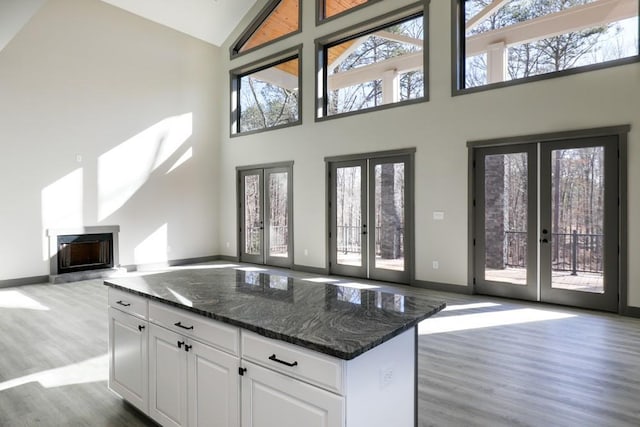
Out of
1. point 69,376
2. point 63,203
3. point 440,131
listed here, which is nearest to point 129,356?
point 69,376

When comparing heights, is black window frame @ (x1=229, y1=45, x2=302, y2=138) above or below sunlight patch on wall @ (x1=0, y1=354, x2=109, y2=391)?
above

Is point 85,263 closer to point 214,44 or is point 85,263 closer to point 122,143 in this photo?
point 122,143

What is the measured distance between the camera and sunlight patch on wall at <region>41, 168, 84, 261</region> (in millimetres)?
6914

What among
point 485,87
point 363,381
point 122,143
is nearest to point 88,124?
point 122,143

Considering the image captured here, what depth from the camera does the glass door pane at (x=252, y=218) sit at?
8.81 m

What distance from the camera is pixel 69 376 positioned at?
124 inches

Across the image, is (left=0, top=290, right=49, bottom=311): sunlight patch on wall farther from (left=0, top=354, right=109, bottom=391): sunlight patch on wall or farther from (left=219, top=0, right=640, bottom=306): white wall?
(left=219, top=0, right=640, bottom=306): white wall

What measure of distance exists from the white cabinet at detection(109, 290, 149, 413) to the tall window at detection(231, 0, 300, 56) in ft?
22.8

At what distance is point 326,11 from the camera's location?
7.60 meters

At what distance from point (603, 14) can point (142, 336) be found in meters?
6.25

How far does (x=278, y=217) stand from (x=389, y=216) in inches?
106

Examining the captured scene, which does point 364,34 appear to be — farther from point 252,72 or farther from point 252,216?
point 252,216

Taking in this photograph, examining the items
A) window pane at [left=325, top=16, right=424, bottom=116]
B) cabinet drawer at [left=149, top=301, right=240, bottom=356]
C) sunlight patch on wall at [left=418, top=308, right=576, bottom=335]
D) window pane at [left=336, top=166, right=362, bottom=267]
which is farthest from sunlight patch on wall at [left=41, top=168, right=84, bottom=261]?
sunlight patch on wall at [left=418, top=308, right=576, bottom=335]

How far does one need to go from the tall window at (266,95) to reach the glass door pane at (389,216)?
2274 mm
